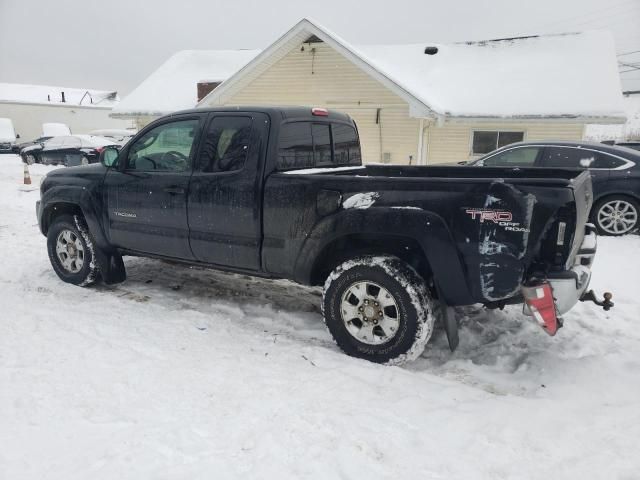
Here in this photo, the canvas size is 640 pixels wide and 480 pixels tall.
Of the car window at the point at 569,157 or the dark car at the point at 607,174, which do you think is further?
the car window at the point at 569,157

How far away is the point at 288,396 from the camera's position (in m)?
3.00

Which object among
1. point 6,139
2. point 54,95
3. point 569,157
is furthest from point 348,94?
point 54,95

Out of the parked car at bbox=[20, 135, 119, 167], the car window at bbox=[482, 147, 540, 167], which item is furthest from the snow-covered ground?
the parked car at bbox=[20, 135, 119, 167]

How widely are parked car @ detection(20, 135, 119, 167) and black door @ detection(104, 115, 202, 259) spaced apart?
68.2 ft

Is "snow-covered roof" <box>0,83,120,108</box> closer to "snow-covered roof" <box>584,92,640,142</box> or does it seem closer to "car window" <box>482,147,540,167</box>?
"car window" <box>482,147,540,167</box>

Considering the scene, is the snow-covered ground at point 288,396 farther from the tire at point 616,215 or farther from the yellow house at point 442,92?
the yellow house at point 442,92

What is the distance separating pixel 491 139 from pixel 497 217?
12497 millimetres

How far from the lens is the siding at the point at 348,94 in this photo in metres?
14.1

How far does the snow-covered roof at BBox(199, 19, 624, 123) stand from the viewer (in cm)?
1306

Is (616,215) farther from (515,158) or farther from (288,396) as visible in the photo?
(288,396)

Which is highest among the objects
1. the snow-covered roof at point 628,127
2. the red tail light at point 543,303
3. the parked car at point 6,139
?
the snow-covered roof at point 628,127

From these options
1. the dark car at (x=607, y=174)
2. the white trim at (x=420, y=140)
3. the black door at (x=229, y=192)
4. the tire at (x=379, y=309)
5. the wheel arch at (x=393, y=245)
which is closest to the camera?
the wheel arch at (x=393, y=245)

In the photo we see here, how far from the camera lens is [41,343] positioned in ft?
12.0

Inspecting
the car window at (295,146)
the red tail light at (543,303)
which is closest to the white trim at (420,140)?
the car window at (295,146)
